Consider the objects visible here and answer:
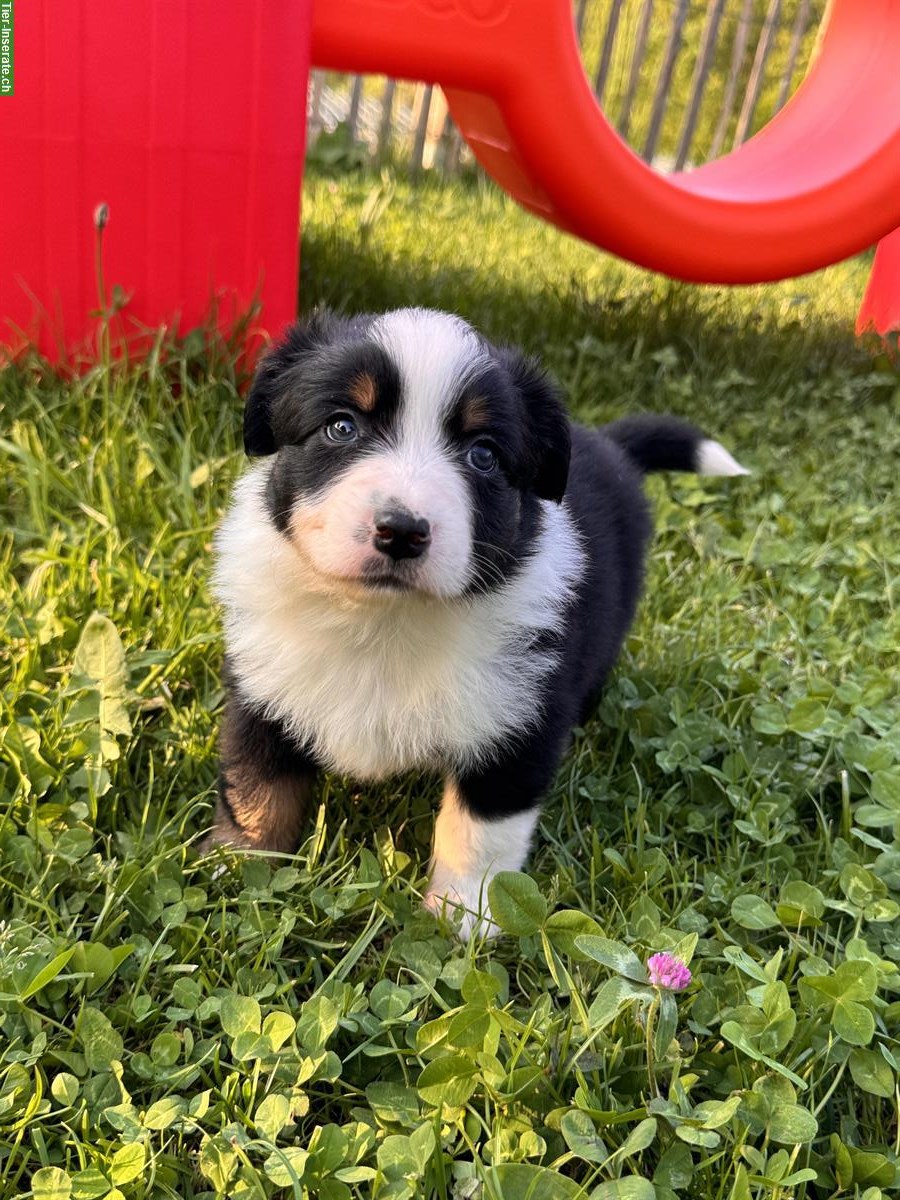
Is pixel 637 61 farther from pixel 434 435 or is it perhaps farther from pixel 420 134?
pixel 434 435

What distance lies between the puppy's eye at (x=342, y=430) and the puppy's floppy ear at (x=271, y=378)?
191mm

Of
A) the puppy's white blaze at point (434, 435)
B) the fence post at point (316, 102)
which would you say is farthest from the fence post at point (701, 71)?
the puppy's white blaze at point (434, 435)

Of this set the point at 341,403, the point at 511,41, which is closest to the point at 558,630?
the point at 341,403

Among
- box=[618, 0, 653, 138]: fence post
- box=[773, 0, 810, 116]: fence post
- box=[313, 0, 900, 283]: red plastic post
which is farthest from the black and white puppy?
box=[773, 0, 810, 116]: fence post

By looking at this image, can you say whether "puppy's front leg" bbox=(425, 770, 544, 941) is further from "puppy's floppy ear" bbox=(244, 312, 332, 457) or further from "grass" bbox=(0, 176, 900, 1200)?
"puppy's floppy ear" bbox=(244, 312, 332, 457)

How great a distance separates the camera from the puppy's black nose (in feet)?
5.60

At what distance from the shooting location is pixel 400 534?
5.60ft

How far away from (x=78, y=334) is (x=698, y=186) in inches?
109

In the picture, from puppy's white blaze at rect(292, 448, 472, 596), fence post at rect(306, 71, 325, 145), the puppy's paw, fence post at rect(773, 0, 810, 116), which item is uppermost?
fence post at rect(773, 0, 810, 116)

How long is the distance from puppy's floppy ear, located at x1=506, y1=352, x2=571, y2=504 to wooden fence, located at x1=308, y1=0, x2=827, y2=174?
6.00 metres

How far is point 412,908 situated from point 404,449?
2.89ft

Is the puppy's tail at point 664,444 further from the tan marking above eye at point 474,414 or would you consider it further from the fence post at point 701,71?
the fence post at point 701,71

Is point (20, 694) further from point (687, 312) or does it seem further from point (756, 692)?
point (687, 312)

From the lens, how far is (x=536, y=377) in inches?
85.4
